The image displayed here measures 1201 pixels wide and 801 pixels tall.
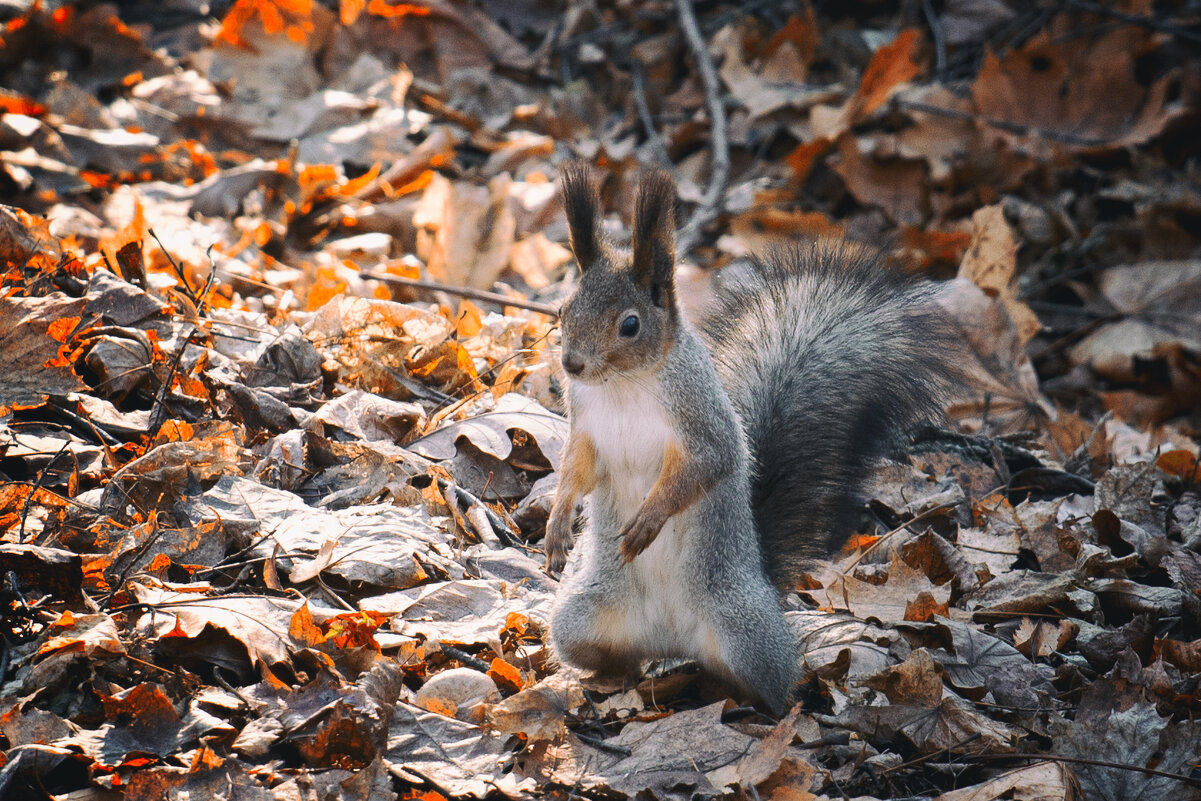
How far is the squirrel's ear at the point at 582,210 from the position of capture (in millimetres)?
2295


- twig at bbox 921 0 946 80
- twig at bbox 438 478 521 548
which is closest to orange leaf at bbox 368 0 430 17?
twig at bbox 921 0 946 80

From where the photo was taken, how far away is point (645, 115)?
19.5 feet

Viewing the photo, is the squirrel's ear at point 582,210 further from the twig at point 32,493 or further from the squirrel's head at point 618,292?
the twig at point 32,493

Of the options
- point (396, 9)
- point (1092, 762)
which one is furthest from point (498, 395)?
point (396, 9)

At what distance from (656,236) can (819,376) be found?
0.76 m

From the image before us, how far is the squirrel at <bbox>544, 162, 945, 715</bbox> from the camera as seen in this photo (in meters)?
2.34

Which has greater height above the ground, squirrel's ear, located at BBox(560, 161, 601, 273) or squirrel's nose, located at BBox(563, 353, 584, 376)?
squirrel's ear, located at BBox(560, 161, 601, 273)

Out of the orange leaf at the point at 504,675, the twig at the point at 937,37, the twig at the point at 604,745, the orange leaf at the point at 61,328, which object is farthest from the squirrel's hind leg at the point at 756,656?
the twig at the point at 937,37

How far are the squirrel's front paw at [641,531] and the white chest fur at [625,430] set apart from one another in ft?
0.51

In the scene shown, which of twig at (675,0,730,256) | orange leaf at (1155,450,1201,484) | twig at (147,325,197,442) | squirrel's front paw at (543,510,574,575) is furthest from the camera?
twig at (675,0,730,256)

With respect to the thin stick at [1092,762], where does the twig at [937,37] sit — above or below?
above

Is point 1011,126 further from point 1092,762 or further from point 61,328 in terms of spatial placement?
point 61,328

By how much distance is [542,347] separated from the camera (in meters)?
3.60

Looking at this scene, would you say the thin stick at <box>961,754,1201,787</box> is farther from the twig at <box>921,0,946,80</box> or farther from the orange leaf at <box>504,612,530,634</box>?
the twig at <box>921,0,946,80</box>
